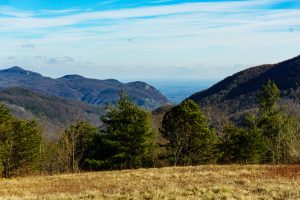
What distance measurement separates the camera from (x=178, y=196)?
19.5 m

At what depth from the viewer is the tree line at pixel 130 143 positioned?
53.6 metres

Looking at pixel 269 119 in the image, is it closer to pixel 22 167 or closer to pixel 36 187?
pixel 22 167

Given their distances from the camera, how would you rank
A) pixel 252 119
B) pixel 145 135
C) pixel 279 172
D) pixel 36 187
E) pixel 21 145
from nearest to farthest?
pixel 36 187 < pixel 279 172 < pixel 145 135 < pixel 21 145 < pixel 252 119

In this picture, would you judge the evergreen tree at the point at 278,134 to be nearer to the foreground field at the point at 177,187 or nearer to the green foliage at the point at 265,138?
the green foliage at the point at 265,138

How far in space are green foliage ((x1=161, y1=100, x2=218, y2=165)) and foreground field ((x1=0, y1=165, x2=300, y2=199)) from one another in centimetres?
2194

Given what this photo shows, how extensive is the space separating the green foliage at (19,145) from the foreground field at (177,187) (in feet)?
91.3

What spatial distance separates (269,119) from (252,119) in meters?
3.55

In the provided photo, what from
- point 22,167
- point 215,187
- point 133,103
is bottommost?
point 22,167

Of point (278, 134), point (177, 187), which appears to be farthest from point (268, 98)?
point (177, 187)

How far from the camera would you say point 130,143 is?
174ft

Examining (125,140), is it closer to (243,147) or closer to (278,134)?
(243,147)

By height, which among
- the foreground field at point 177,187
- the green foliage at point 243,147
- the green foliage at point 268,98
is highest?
the green foliage at point 268,98

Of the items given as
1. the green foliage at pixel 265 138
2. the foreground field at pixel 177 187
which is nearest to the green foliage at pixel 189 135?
the green foliage at pixel 265 138

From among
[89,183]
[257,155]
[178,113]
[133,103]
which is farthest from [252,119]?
[89,183]
